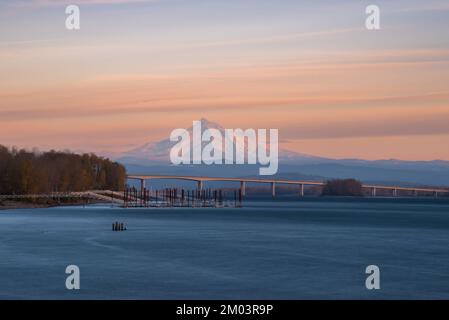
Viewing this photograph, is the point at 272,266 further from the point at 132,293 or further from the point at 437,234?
the point at 437,234

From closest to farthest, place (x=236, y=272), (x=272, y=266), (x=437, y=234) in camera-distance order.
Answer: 1. (x=236, y=272)
2. (x=272, y=266)
3. (x=437, y=234)

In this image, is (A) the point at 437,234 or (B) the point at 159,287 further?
(A) the point at 437,234

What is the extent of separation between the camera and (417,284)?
50844 mm

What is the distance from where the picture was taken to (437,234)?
326 feet

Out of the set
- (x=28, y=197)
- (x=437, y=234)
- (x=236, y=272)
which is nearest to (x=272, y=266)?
(x=236, y=272)
